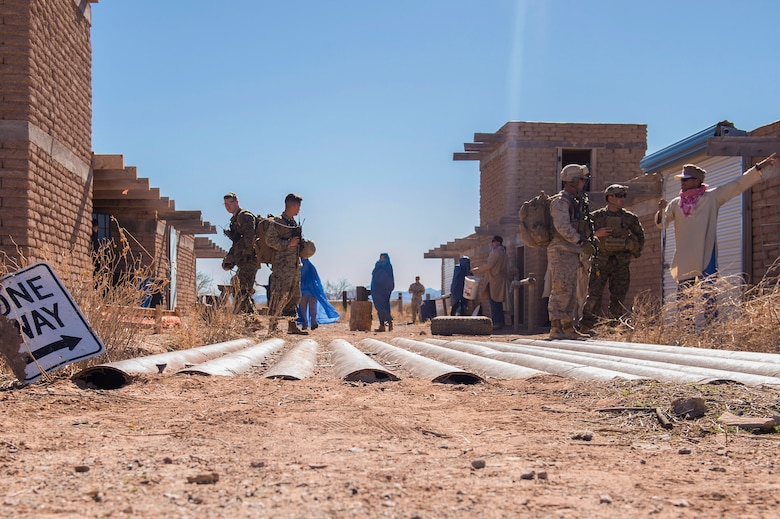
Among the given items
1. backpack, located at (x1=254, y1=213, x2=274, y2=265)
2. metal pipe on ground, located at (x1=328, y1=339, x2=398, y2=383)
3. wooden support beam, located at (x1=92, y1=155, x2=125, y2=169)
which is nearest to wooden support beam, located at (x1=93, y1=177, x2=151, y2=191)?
wooden support beam, located at (x1=92, y1=155, x2=125, y2=169)

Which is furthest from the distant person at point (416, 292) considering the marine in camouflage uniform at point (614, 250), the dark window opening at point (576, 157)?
the marine in camouflage uniform at point (614, 250)

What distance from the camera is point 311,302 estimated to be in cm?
1256

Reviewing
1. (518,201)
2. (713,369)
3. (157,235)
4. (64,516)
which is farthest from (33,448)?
(518,201)

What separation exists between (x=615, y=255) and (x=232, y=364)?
524cm

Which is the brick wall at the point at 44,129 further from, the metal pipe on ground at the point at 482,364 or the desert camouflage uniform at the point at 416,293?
the desert camouflage uniform at the point at 416,293

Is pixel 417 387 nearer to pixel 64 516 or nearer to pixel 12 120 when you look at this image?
pixel 64 516

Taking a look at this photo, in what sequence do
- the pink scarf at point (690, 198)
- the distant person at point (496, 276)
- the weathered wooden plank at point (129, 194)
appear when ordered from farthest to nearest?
1. the distant person at point (496, 276)
2. the weathered wooden plank at point (129, 194)
3. the pink scarf at point (690, 198)

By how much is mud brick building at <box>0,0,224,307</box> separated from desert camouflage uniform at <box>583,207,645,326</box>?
469cm

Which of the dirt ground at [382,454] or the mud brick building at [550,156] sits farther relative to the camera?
the mud brick building at [550,156]

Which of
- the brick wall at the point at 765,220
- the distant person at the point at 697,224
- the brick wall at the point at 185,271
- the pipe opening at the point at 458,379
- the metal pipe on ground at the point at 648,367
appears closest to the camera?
the metal pipe on ground at the point at 648,367

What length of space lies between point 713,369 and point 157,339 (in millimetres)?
5261

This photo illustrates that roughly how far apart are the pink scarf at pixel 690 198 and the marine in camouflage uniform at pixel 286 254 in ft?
14.7

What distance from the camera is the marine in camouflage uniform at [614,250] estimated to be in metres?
8.57

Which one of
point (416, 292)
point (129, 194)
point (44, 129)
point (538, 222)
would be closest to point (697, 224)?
point (538, 222)
